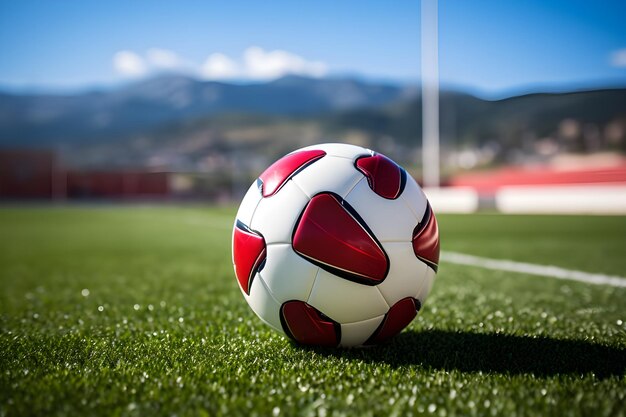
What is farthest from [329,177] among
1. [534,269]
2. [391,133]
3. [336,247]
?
[391,133]

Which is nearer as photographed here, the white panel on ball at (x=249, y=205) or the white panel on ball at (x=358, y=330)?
the white panel on ball at (x=358, y=330)

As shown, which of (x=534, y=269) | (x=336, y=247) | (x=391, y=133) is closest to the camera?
(x=336, y=247)

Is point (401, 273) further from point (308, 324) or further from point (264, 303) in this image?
point (264, 303)

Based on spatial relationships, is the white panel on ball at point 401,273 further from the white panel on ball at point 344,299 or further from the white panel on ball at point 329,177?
the white panel on ball at point 329,177

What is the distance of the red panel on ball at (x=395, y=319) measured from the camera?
2912mm

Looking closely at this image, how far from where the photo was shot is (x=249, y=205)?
304 cm

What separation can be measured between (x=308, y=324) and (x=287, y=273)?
31 cm

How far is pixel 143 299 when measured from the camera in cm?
493

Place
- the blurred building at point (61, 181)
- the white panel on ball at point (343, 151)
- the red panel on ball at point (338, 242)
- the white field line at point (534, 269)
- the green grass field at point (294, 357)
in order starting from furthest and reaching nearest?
the blurred building at point (61, 181) → the white field line at point (534, 269) → the white panel on ball at point (343, 151) → the red panel on ball at point (338, 242) → the green grass field at point (294, 357)

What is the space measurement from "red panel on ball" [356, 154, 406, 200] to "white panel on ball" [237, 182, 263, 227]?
0.60 m

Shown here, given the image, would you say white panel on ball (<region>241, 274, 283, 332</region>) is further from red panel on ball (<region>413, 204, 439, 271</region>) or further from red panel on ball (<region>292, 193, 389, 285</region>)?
red panel on ball (<region>413, 204, 439, 271</region>)

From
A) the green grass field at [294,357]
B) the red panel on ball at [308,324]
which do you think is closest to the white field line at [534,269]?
the green grass field at [294,357]

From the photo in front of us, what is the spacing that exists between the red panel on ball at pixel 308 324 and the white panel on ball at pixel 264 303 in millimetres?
50

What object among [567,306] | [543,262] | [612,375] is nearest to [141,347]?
[612,375]
